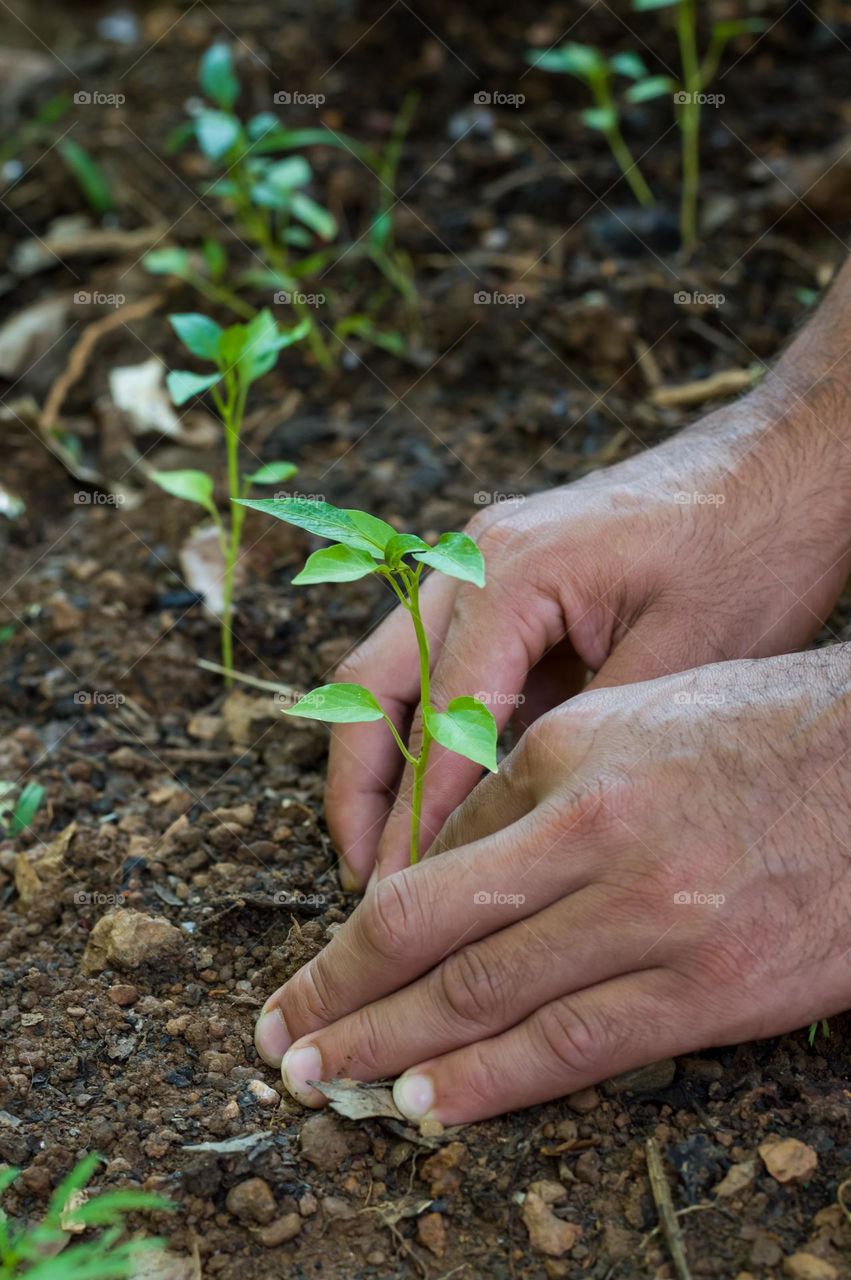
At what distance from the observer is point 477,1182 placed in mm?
1442

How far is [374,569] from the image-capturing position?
142cm

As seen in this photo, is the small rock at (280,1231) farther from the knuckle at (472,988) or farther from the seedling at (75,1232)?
the knuckle at (472,988)

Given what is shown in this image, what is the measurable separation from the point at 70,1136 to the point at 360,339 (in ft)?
6.72

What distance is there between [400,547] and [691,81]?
8.22 ft

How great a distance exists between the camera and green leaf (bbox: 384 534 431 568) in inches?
54.6

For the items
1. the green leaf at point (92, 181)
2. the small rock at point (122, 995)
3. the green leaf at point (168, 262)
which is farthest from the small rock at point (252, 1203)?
the green leaf at point (92, 181)

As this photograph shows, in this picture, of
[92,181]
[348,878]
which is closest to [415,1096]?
[348,878]

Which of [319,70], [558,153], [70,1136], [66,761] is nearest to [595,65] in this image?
[558,153]

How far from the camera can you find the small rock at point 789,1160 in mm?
1413

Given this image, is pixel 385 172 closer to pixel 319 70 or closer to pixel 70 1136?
pixel 319 70

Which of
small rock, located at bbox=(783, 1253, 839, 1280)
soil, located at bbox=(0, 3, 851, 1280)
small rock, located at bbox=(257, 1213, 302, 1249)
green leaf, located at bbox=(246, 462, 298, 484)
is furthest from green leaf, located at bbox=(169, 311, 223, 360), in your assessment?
small rock, located at bbox=(783, 1253, 839, 1280)

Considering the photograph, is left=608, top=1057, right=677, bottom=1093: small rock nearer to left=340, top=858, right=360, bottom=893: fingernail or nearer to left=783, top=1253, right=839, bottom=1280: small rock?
left=783, top=1253, right=839, bottom=1280: small rock

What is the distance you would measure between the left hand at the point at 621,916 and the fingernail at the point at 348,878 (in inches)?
11.5

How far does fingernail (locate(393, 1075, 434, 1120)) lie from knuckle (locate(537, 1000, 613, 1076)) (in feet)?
0.51
